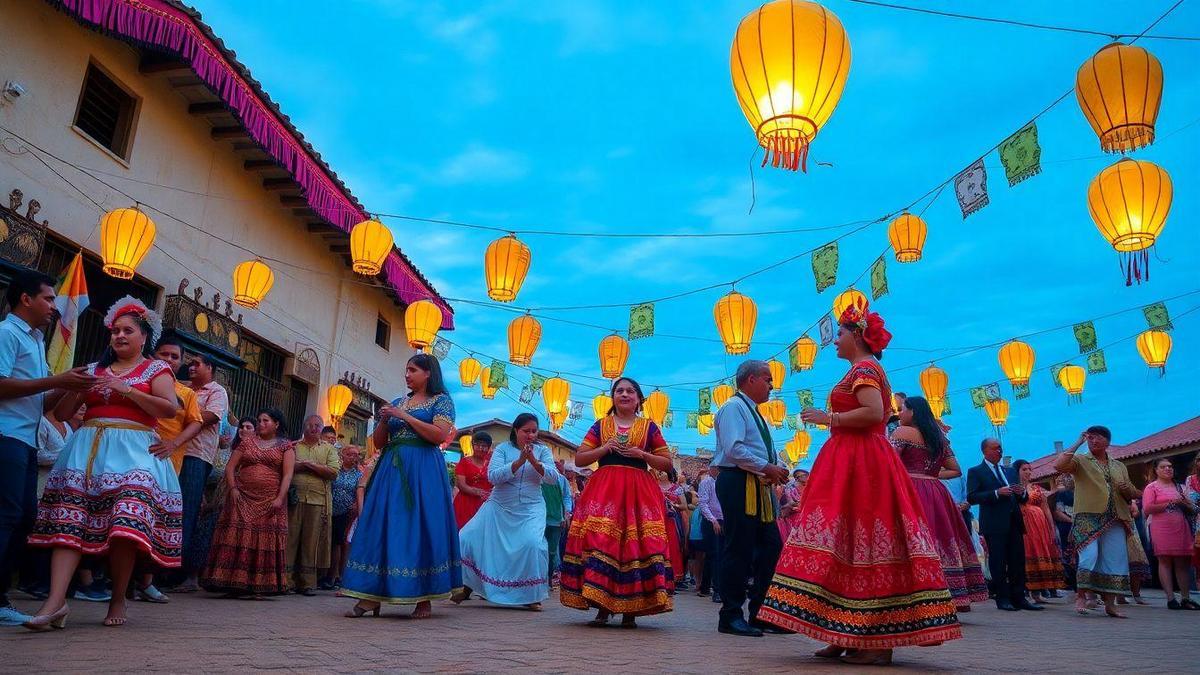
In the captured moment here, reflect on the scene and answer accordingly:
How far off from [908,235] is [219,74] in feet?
29.0

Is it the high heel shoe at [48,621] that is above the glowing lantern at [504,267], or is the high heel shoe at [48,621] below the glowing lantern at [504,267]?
below

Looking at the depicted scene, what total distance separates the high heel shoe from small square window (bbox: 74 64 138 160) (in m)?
6.85

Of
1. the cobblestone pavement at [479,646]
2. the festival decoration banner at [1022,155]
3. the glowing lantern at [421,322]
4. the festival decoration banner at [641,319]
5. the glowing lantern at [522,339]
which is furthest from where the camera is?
the festival decoration banner at [641,319]

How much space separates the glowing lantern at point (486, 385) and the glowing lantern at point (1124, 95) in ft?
46.0

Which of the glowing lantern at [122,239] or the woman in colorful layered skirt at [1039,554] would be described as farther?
the woman in colorful layered skirt at [1039,554]

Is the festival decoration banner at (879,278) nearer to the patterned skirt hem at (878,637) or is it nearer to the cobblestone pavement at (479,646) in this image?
the cobblestone pavement at (479,646)

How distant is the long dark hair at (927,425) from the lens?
6.80m

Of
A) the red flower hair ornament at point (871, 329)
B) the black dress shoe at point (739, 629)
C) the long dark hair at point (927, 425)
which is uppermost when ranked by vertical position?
the red flower hair ornament at point (871, 329)

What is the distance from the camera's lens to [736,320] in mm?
11945

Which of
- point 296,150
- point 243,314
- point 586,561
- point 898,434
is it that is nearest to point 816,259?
point 898,434

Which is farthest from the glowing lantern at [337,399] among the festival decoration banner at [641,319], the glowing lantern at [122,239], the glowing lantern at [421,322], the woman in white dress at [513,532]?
the woman in white dress at [513,532]

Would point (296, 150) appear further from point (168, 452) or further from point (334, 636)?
point (334, 636)

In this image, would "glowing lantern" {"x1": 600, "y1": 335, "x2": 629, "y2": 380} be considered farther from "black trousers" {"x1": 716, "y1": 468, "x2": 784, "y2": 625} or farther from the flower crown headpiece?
the flower crown headpiece

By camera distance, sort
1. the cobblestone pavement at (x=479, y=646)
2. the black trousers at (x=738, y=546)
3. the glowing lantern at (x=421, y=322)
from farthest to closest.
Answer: the glowing lantern at (x=421, y=322)
the black trousers at (x=738, y=546)
the cobblestone pavement at (x=479, y=646)
